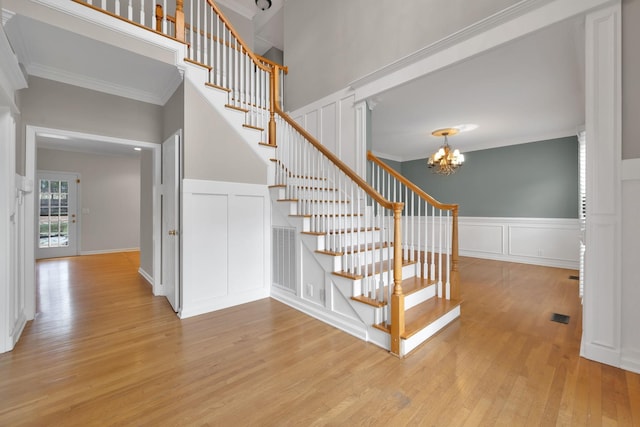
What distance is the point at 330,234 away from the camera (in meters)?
2.92

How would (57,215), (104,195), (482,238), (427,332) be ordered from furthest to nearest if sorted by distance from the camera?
(104,195), (57,215), (482,238), (427,332)

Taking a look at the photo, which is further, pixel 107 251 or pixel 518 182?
pixel 107 251

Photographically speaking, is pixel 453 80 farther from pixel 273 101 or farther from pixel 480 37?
pixel 273 101

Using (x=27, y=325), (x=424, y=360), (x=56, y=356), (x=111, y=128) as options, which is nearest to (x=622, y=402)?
(x=424, y=360)

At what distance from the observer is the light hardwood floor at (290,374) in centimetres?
155

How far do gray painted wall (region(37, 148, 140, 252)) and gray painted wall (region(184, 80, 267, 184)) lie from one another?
206 inches

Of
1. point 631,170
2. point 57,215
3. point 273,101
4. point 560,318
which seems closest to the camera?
point 631,170

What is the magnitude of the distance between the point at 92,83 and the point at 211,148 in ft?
5.28

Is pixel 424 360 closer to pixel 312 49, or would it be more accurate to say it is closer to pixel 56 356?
pixel 56 356

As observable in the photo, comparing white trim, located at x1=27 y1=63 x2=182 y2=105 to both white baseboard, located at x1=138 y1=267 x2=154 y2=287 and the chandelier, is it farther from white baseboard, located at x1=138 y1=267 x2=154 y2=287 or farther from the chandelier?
the chandelier

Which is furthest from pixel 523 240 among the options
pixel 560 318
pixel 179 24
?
pixel 179 24

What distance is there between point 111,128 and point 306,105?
2.71m

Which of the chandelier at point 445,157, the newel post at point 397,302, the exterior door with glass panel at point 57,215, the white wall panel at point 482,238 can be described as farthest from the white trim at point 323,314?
the exterior door with glass panel at point 57,215

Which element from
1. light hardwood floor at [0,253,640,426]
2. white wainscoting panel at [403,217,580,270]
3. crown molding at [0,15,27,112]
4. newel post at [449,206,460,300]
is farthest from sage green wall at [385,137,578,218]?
crown molding at [0,15,27,112]
